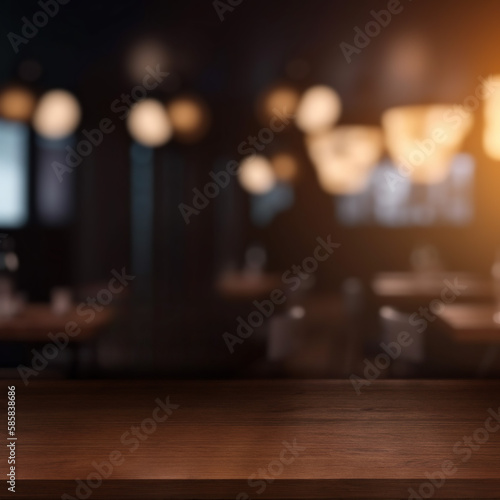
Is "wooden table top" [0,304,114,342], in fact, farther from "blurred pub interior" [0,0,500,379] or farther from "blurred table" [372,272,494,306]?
"blurred table" [372,272,494,306]

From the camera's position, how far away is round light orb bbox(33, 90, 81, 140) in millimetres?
3295

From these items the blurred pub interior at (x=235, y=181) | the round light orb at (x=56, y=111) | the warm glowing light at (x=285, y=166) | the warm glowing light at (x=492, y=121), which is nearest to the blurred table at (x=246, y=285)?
the blurred pub interior at (x=235, y=181)

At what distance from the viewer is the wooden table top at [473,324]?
2.88 metres

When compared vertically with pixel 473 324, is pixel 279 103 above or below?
above

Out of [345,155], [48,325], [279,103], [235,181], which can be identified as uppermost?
[279,103]

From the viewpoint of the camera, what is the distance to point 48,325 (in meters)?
2.85

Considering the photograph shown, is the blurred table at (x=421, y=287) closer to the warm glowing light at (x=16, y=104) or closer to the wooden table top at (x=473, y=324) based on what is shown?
the wooden table top at (x=473, y=324)

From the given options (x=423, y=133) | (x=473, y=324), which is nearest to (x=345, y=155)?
(x=423, y=133)

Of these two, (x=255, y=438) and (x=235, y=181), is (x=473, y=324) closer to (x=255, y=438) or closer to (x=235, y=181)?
(x=235, y=181)

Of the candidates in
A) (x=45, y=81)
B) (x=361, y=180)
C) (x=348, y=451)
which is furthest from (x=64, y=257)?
(x=348, y=451)

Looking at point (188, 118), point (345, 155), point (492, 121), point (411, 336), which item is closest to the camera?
point (411, 336)

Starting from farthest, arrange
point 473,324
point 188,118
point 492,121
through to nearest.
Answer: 1. point 188,118
2. point 492,121
3. point 473,324

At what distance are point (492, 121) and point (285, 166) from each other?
4.15ft

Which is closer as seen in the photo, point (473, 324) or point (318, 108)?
point (473, 324)
